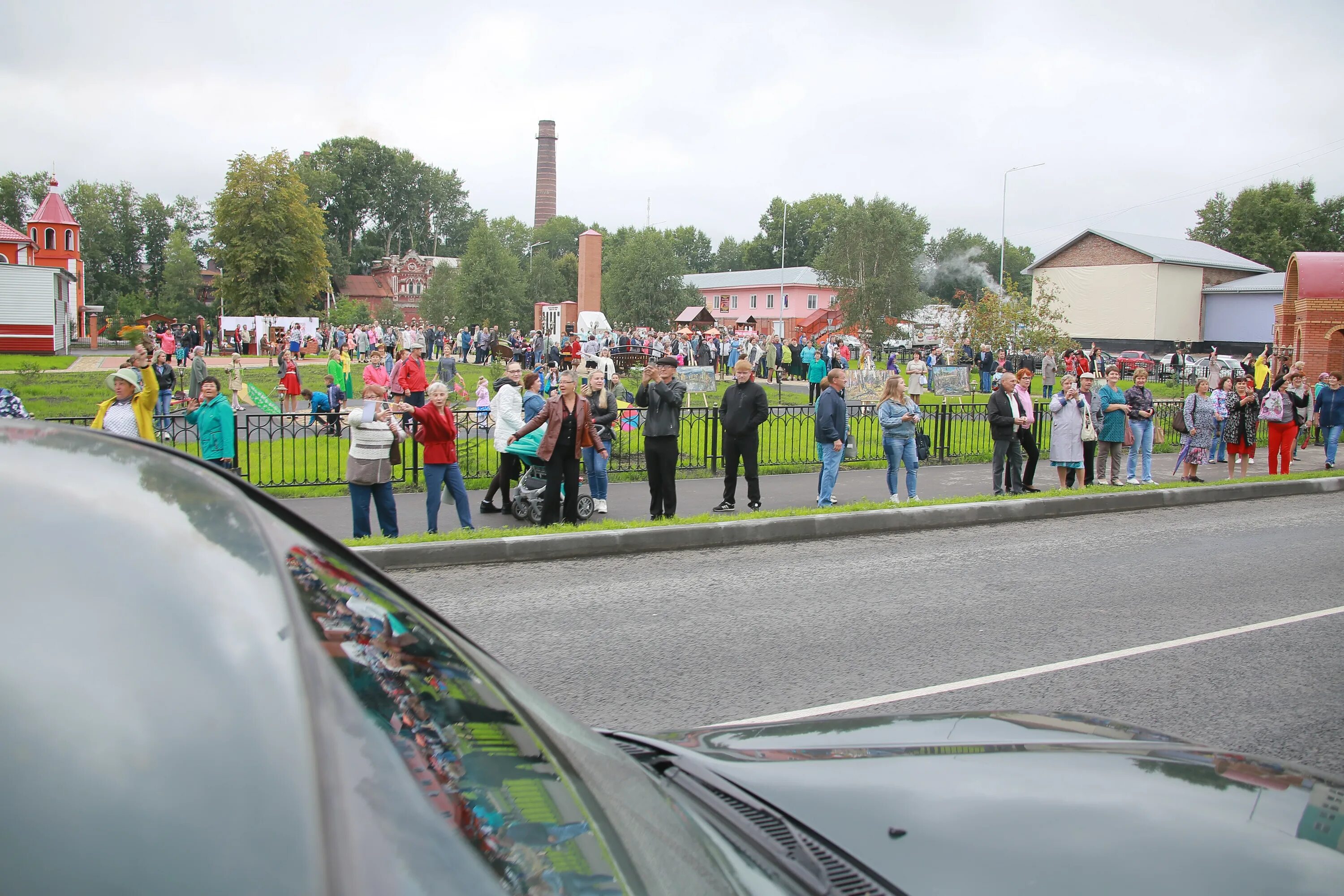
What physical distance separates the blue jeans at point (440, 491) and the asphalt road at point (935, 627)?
1809mm

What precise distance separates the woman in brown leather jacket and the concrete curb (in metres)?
1.11

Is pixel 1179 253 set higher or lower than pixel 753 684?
higher

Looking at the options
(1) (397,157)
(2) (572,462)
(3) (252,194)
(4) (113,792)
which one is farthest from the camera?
(1) (397,157)

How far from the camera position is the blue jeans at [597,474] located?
12305 mm

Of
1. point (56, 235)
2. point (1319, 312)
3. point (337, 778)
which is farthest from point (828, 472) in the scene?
point (56, 235)

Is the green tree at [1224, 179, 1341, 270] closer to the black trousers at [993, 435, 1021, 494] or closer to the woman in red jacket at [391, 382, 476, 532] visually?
the black trousers at [993, 435, 1021, 494]

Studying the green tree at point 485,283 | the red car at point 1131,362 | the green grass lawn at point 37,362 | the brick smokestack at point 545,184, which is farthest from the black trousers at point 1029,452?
the brick smokestack at point 545,184

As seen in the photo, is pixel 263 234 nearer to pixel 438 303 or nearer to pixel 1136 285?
pixel 438 303

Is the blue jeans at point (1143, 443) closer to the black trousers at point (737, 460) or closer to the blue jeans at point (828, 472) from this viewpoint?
the blue jeans at point (828, 472)

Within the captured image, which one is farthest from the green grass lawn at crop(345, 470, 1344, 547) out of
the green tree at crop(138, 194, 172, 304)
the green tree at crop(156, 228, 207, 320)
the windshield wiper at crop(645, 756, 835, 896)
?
the green tree at crop(138, 194, 172, 304)

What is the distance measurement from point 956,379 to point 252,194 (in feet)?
171

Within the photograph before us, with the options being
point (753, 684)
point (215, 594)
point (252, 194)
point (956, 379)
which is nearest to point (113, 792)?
point (215, 594)

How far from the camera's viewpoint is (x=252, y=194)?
6053cm

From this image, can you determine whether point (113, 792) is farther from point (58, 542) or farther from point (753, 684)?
point (753, 684)
